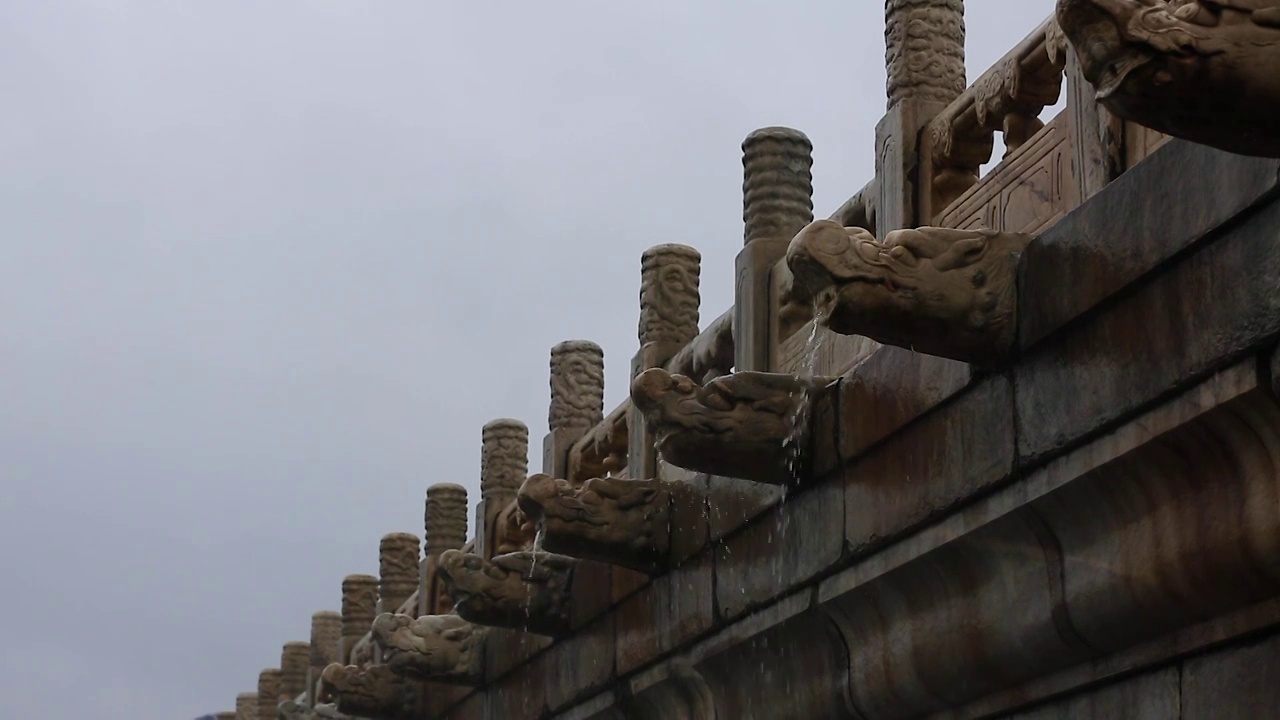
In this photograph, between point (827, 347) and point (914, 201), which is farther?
point (827, 347)

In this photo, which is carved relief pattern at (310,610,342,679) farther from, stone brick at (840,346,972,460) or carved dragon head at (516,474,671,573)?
stone brick at (840,346,972,460)

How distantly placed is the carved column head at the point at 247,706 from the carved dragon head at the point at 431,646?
57.3ft

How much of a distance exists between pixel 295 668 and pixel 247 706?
440 centimetres

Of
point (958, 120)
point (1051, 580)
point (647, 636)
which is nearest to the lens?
point (1051, 580)

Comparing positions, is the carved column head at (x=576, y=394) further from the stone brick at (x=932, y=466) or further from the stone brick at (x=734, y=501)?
the stone brick at (x=932, y=466)

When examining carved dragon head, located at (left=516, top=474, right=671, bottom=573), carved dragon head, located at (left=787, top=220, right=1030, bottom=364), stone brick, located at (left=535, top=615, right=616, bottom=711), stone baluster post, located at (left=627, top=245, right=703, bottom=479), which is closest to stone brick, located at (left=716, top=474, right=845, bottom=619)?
carved dragon head, located at (left=516, top=474, right=671, bottom=573)

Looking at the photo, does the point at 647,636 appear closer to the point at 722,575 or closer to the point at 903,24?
the point at 722,575

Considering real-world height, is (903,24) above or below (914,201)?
above

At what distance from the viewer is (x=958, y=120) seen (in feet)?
28.0

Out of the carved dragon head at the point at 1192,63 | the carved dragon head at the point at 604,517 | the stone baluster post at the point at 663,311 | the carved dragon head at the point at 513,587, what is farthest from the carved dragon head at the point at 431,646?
the carved dragon head at the point at 1192,63

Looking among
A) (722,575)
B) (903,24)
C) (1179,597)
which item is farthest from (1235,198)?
(722,575)

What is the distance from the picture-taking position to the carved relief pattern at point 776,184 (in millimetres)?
10242

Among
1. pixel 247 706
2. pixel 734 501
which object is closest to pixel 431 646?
pixel 734 501

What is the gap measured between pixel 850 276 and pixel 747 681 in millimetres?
2995
